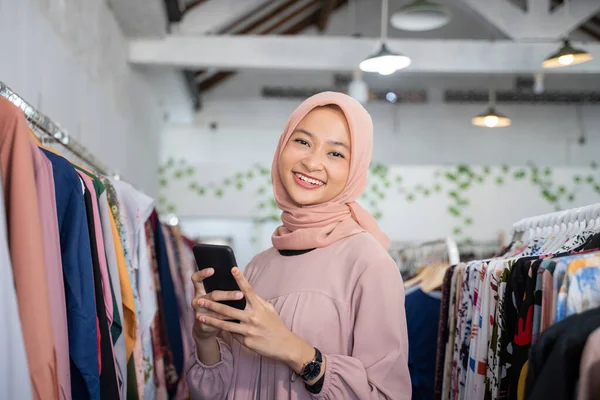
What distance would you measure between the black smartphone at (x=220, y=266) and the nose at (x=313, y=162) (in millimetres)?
284

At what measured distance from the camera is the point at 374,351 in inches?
47.3

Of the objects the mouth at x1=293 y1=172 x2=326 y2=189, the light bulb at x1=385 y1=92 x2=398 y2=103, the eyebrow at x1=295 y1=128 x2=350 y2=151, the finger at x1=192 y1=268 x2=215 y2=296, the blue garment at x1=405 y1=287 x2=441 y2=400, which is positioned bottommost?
the blue garment at x1=405 y1=287 x2=441 y2=400

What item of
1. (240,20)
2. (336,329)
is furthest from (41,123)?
(240,20)

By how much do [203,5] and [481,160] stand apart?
527cm

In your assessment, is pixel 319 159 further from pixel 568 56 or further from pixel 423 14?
pixel 568 56

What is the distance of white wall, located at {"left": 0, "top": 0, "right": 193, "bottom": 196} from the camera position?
2424mm

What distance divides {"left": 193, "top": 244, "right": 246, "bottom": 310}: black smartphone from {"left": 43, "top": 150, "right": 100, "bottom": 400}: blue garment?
0.30m

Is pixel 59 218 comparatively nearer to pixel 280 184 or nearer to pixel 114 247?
pixel 114 247

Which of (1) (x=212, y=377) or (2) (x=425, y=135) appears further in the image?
(2) (x=425, y=135)

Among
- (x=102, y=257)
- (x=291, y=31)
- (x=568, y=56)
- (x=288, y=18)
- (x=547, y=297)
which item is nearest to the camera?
(x=547, y=297)

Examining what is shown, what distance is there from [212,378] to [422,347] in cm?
129

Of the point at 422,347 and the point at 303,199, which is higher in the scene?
the point at 303,199

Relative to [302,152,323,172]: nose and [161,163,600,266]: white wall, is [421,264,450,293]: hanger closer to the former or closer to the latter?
[302,152,323,172]: nose

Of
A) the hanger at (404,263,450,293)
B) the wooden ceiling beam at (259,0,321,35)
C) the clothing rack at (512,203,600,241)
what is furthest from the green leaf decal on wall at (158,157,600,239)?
the clothing rack at (512,203,600,241)
